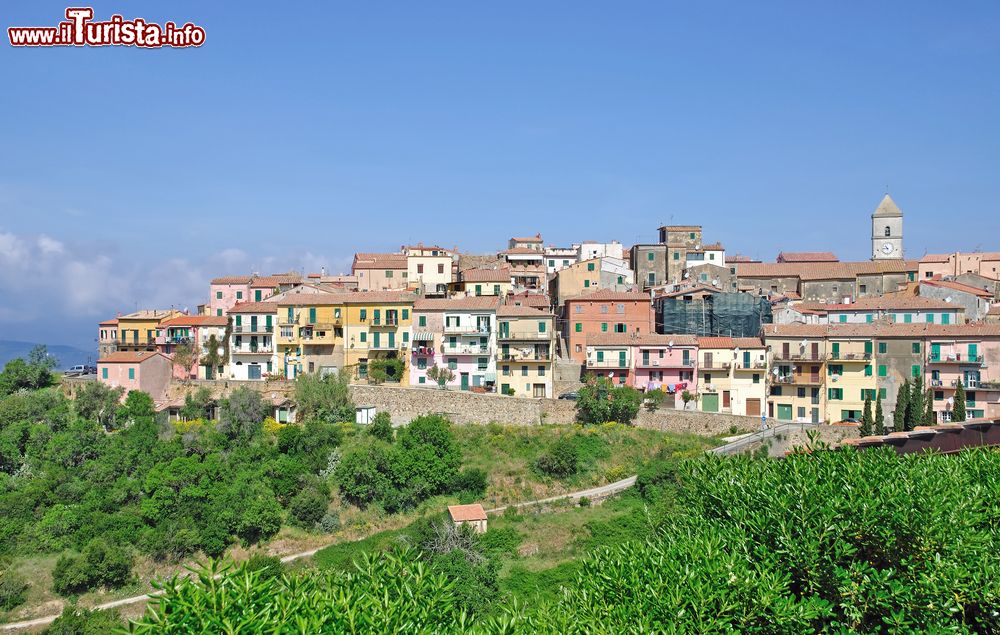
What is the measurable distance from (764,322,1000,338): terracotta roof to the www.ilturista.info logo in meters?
33.7

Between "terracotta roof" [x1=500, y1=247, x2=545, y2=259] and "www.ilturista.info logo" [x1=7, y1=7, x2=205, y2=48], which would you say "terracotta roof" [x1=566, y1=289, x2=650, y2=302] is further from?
"www.ilturista.info logo" [x1=7, y1=7, x2=205, y2=48]

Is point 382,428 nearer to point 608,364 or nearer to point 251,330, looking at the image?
point 608,364

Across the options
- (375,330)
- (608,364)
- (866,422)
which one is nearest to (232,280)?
(375,330)

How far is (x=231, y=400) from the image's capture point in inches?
1735

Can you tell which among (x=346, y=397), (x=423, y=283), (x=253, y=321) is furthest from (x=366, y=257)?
(x=346, y=397)

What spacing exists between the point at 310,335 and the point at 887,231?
59.0 m

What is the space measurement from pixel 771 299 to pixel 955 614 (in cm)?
4599

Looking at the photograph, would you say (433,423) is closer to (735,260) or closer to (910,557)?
(910,557)

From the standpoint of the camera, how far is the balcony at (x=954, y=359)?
41.3m

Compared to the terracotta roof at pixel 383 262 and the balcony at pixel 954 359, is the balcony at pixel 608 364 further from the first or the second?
the terracotta roof at pixel 383 262

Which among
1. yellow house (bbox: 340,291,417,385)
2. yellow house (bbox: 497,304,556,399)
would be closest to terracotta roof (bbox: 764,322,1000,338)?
yellow house (bbox: 497,304,556,399)

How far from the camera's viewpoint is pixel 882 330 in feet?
144

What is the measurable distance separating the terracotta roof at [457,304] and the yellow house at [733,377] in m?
12.4

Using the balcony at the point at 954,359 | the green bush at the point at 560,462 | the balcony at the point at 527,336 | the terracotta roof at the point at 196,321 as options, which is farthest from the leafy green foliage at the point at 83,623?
the balcony at the point at 954,359
